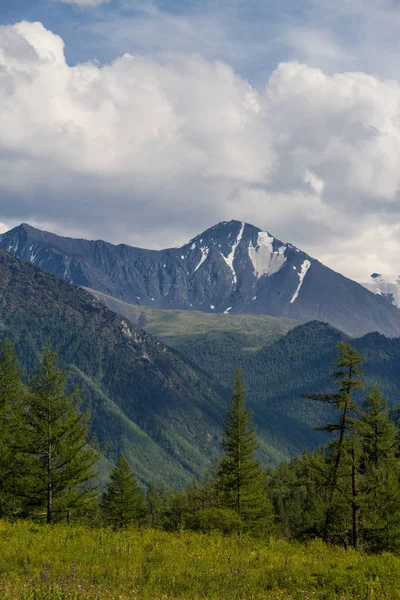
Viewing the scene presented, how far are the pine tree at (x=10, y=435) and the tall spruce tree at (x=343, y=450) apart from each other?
719 inches

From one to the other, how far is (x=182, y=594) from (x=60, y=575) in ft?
11.1

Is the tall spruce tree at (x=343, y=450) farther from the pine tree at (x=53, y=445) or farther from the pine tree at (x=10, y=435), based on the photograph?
the pine tree at (x=10, y=435)

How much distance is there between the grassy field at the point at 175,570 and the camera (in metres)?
12.9

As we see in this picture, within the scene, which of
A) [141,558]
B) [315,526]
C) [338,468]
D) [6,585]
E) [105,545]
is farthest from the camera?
[315,526]

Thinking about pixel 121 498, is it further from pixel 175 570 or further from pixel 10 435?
pixel 175 570

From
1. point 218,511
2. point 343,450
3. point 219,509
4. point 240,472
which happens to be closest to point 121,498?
point 240,472

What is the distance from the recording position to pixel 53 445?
32.9 meters

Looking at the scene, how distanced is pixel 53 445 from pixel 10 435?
651cm

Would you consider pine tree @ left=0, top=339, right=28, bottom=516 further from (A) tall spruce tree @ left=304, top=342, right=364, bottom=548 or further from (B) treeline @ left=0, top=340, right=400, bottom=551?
(A) tall spruce tree @ left=304, top=342, right=364, bottom=548

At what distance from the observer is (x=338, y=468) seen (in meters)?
29.5

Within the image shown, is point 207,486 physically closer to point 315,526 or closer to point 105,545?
point 315,526

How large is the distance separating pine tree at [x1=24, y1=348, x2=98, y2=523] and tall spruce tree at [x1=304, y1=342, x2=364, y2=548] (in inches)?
586

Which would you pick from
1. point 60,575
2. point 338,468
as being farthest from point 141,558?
point 338,468

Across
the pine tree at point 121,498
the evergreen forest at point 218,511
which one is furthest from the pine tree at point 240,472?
the pine tree at point 121,498
